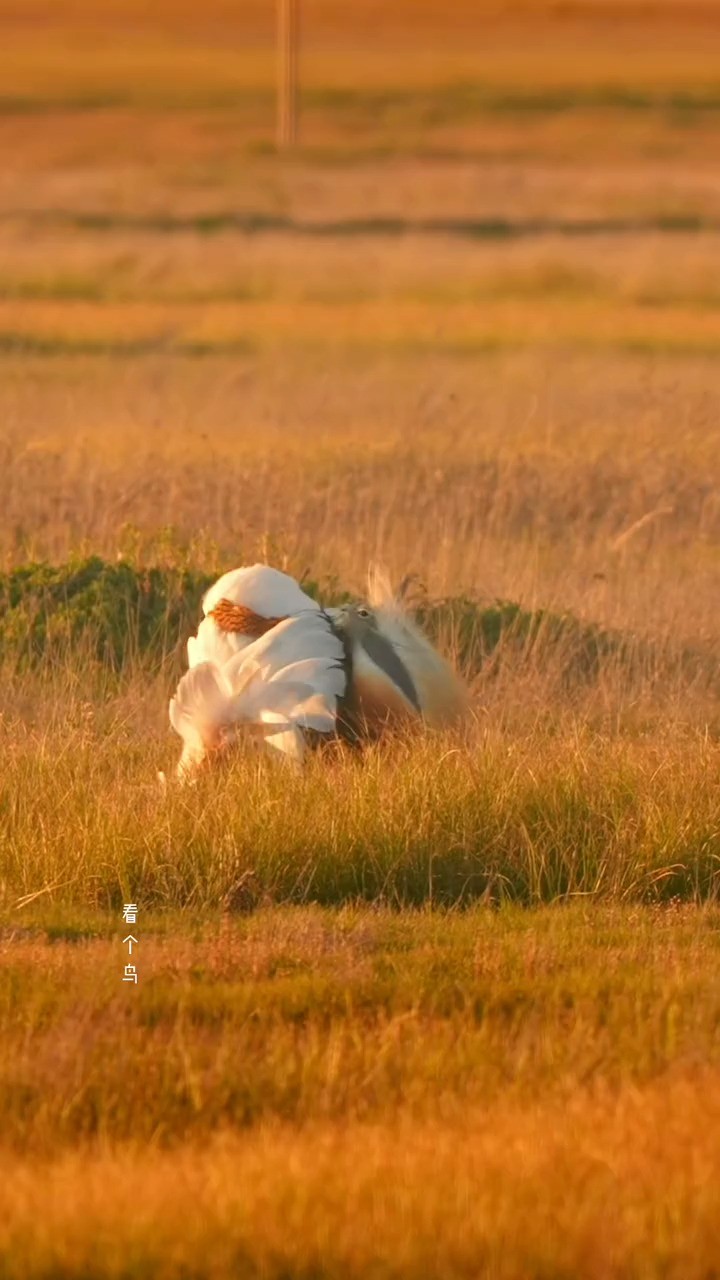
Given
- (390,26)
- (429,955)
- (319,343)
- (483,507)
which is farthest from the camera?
(390,26)

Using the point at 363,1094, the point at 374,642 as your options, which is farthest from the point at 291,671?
the point at 363,1094

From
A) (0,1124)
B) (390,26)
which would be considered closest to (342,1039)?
(0,1124)

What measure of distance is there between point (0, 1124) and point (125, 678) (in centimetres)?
480

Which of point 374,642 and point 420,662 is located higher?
point 374,642

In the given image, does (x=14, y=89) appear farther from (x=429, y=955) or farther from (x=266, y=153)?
(x=429, y=955)

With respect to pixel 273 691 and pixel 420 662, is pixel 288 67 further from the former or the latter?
pixel 273 691

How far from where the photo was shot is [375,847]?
7.18m

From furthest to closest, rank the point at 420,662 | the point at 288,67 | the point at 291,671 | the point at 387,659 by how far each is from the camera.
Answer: the point at 288,67
the point at 420,662
the point at 387,659
the point at 291,671

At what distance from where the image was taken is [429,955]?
6.33 metres

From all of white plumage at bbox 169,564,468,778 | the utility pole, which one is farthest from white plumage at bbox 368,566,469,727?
the utility pole

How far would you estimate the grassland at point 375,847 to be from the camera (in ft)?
15.4

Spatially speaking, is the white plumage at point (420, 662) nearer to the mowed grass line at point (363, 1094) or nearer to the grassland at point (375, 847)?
the grassland at point (375, 847)

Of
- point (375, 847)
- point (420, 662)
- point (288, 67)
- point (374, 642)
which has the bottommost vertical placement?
point (288, 67)

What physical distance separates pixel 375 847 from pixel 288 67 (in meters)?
58.6
